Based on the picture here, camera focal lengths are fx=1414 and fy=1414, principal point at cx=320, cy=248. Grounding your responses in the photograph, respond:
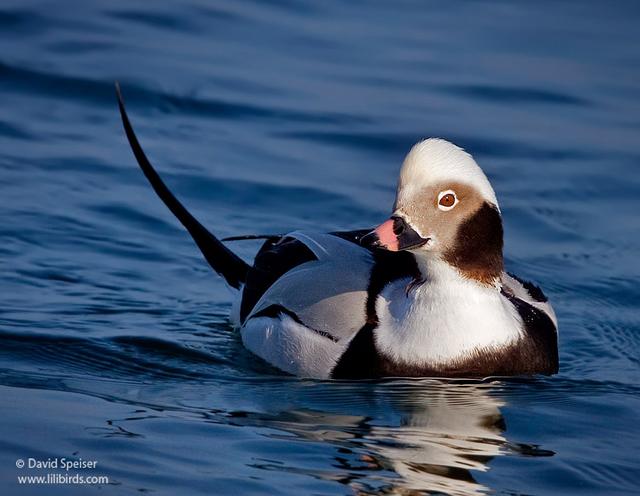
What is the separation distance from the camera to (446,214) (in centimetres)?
586

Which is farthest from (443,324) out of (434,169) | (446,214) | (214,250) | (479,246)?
(214,250)

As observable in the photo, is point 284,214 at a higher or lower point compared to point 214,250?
higher

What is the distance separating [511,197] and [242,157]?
1.90 m

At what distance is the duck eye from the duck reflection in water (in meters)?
0.75

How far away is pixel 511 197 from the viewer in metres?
9.23

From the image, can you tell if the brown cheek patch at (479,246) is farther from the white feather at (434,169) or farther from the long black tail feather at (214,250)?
the long black tail feather at (214,250)

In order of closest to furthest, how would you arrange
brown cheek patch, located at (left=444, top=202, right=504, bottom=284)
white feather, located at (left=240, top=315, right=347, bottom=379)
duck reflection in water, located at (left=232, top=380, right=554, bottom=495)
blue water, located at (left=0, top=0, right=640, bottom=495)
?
duck reflection in water, located at (left=232, top=380, right=554, bottom=495) → blue water, located at (left=0, top=0, right=640, bottom=495) → brown cheek patch, located at (left=444, top=202, right=504, bottom=284) → white feather, located at (left=240, top=315, right=347, bottom=379)

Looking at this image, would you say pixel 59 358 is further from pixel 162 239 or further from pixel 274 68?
pixel 274 68

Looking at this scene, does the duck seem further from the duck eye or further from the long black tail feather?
the long black tail feather

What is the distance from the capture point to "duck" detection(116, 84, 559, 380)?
19.1 ft

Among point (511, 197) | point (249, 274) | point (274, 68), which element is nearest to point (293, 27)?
point (274, 68)

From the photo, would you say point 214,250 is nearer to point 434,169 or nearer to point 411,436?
point 434,169

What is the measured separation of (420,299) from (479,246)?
34 cm

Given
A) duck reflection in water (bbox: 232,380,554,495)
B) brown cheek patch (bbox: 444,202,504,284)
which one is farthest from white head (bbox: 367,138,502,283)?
duck reflection in water (bbox: 232,380,554,495)
